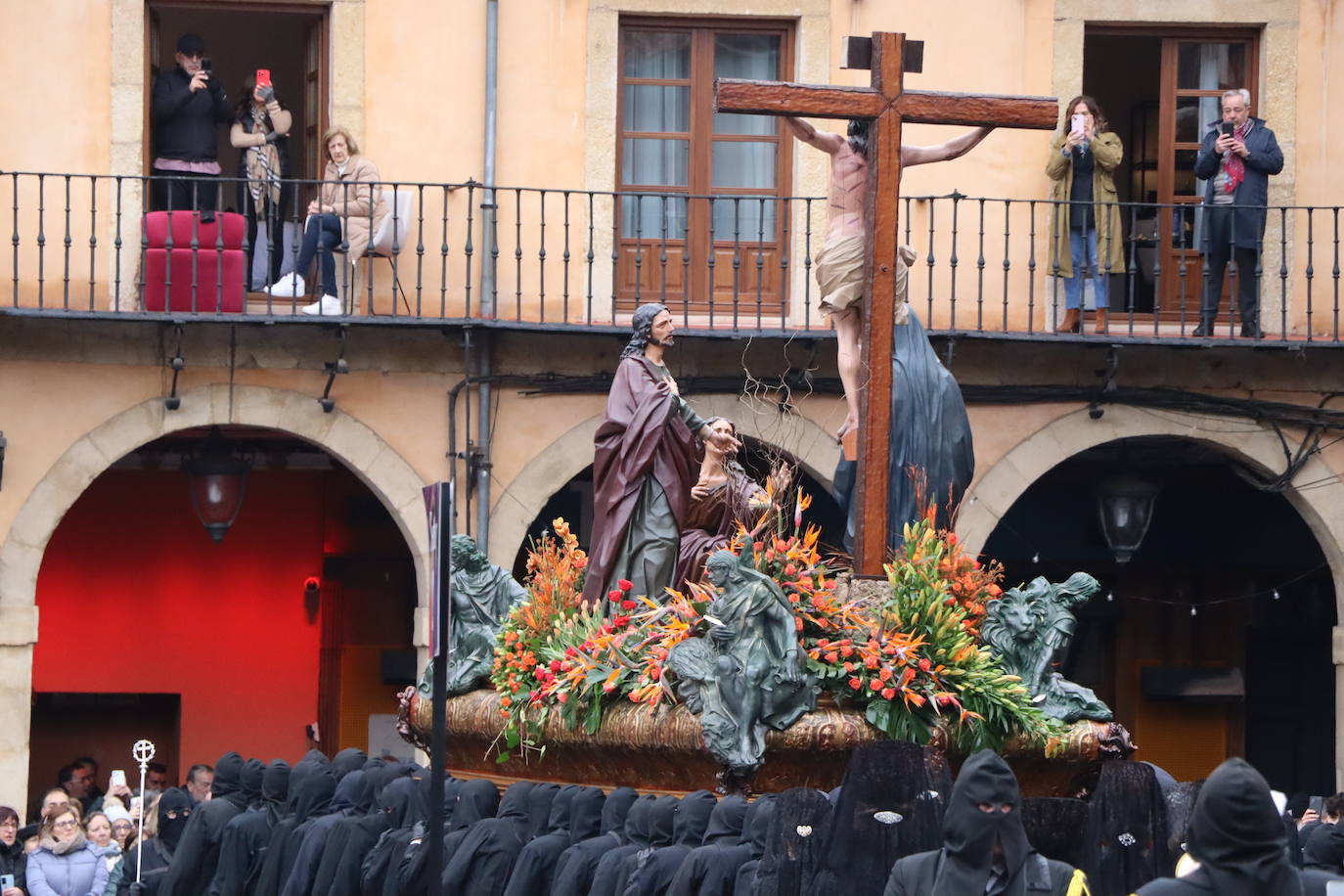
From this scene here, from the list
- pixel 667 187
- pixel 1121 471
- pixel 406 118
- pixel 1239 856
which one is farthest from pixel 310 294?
pixel 1239 856

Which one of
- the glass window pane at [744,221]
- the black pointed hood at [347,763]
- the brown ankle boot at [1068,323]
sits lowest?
the black pointed hood at [347,763]

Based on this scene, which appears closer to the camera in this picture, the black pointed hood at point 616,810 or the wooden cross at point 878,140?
the black pointed hood at point 616,810

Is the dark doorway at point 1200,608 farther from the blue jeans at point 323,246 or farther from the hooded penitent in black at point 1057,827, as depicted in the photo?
the hooded penitent in black at point 1057,827

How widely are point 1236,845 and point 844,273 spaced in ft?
19.4

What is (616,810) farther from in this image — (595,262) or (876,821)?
(595,262)

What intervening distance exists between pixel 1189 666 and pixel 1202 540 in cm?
94

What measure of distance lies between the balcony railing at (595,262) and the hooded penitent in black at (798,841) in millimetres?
8617

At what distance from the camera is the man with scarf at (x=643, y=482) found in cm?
1163

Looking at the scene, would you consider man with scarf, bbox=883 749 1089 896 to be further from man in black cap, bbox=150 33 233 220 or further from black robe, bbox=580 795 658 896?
man in black cap, bbox=150 33 233 220

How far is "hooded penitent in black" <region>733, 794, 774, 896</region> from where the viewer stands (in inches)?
355

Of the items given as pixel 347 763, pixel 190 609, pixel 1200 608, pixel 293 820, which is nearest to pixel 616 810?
pixel 293 820

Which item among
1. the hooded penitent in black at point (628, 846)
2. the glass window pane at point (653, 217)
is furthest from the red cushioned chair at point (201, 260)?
the hooded penitent in black at point (628, 846)

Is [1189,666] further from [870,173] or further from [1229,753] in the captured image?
[870,173]

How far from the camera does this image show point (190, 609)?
66.9 feet
